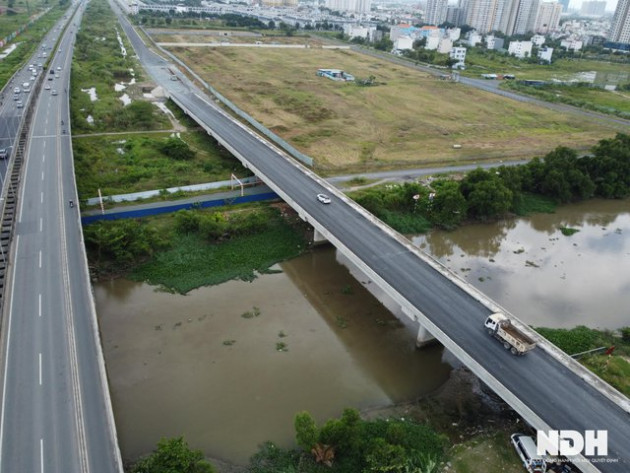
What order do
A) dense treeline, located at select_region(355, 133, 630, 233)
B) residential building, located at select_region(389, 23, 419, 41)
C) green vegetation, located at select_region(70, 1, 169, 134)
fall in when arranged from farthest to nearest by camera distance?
residential building, located at select_region(389, 23, 419, 41), green vegetation, located at select_region(70, 1, 169, 134), dense treeline, located at select_region(355, 133, 630, 233)

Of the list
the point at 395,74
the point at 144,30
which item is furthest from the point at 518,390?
the point at 144,30

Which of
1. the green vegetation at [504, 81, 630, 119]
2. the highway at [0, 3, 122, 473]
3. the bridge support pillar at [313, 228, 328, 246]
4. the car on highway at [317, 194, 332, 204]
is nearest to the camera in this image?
the highway at [0, 3, 122, 473]

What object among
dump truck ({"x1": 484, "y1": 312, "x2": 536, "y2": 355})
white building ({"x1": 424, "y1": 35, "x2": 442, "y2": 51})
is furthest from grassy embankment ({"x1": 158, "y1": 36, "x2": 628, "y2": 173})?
white building ({"x1": 424, "y1": 35, "x2": 442, "y2": 51})

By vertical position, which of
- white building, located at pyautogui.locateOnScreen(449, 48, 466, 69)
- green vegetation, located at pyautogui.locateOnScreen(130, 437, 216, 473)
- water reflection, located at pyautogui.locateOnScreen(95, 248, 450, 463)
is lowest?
water reflection, located at pyautogui.locateOnScreen(95, 248, 450, 463)

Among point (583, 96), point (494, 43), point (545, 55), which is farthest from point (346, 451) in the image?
point (494, 43)

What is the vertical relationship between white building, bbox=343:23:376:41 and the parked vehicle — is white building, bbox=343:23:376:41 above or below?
above

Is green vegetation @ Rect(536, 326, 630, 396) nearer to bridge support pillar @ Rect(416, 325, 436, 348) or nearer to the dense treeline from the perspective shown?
bridge support pillar @ Rect(416, 325, 436, 348)
